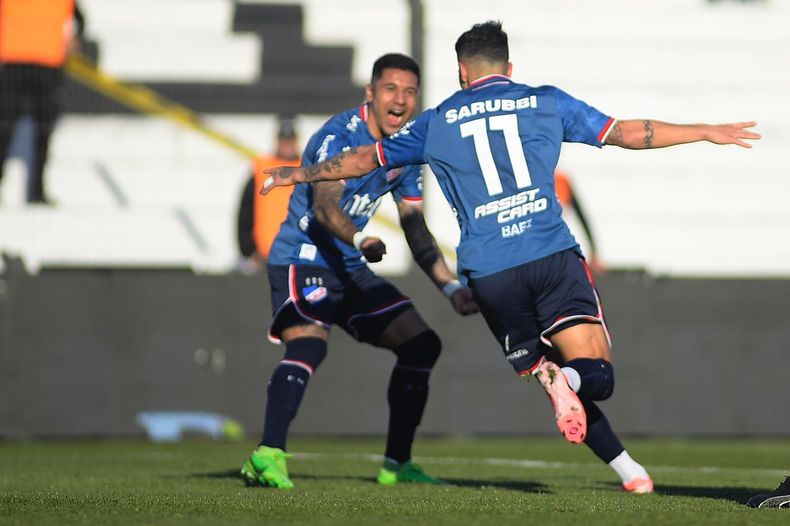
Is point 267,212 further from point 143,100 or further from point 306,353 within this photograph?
point 306,353

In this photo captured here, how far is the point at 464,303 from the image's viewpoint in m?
6.42

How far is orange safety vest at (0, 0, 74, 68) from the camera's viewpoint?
13148mm

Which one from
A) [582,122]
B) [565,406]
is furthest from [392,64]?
[565,406]

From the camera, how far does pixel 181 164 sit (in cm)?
1373

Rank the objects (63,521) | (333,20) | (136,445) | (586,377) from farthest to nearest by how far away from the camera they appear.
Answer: (333,20) → (136,445) → (586,377) → (63,521)

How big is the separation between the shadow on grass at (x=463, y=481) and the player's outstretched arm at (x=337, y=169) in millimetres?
1611

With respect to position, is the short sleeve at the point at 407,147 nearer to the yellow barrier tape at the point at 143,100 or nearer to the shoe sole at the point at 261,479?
the shoe sole at the point at 261,479

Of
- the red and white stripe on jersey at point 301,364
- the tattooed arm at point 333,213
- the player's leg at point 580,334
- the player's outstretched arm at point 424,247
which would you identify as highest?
the tattooed arm at point 333,213

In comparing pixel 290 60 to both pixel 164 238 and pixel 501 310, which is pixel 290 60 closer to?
pixel 164 238

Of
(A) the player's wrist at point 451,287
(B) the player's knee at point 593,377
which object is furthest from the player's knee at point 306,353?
(B) the player's knee at point 593,377

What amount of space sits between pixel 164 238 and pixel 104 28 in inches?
98.3

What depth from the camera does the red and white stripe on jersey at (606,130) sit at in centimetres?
559

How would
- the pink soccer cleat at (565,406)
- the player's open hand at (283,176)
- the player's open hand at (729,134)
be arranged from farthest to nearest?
the player's open hand at (283,176)
the player's open hand at (729,134)
the pink soccer cleat at (565,406)

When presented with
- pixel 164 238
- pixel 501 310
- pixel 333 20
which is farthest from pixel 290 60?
pixel 501 310
